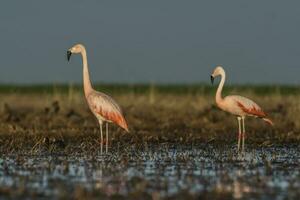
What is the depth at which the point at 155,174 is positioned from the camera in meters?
9.84

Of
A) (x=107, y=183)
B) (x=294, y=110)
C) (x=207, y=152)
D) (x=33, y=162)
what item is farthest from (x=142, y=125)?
(x=107, y=183)

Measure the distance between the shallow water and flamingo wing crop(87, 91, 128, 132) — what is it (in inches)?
31.9

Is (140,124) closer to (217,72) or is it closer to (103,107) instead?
(217,72)

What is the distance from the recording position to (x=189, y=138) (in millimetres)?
15922

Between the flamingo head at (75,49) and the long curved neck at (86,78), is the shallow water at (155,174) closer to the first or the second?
the long curved neck at (86,78)

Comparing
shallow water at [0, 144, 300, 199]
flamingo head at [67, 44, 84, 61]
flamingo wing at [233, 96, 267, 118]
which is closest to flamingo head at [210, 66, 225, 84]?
flamingo wing at [233, 96, 267, 118]

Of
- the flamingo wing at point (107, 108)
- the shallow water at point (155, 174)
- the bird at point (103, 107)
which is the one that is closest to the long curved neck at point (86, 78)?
the bird at point (103, 107)

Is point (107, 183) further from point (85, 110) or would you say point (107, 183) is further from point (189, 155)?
point (85, 110)

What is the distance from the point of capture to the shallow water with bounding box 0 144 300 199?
27.1 feet

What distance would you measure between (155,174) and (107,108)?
14.7ft

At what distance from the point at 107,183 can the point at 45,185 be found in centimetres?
67

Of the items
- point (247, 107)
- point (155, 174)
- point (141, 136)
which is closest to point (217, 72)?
point (247, 107)

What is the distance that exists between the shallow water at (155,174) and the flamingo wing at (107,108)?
811 mm

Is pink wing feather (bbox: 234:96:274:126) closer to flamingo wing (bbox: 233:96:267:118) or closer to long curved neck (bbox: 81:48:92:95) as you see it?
flamingo wing (bbox: 233:96:267:118)
